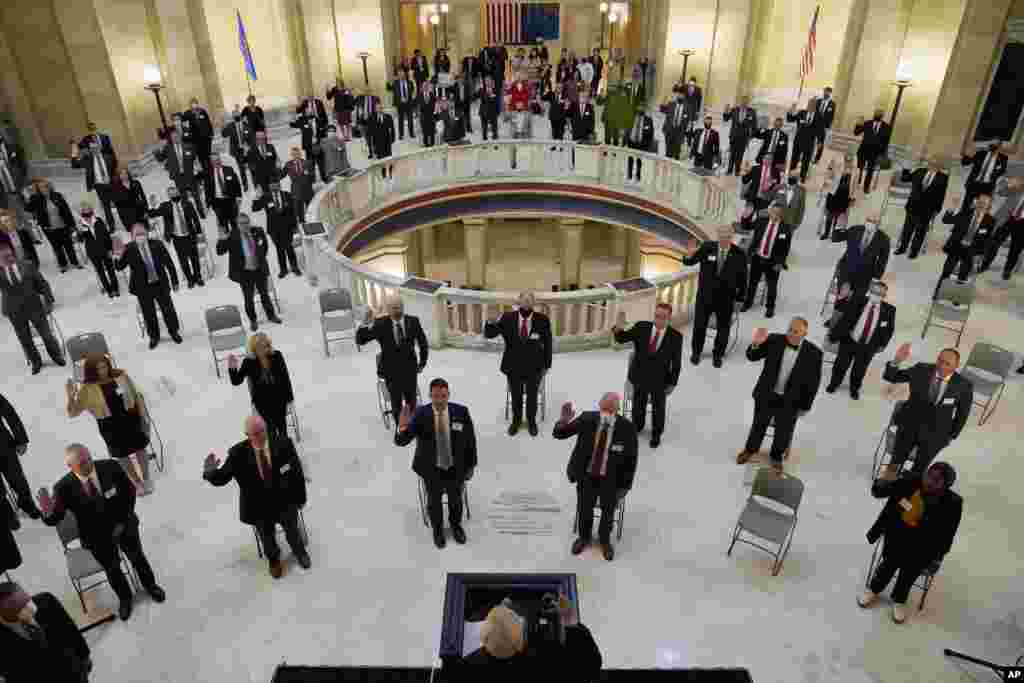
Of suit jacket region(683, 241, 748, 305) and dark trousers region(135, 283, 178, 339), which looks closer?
suit jacket region(683, 241, 748, 305)

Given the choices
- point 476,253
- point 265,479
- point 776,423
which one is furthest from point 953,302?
point 476,253

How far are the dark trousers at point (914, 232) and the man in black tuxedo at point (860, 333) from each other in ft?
13.0

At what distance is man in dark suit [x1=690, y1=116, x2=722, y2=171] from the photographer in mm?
13312

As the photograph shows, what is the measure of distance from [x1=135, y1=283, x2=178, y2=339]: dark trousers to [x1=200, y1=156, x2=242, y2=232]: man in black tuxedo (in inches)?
114

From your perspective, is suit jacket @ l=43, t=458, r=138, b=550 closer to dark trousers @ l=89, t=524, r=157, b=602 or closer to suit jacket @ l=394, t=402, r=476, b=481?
dark trousers @ l=89, t=524, r=157, b=602

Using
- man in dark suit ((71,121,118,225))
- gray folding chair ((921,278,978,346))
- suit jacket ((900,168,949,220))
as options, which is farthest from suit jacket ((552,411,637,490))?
man in dark suit ((71,121,118,225))

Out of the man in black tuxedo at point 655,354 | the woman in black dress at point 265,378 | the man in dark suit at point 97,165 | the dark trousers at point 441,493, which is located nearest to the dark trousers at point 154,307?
the woman in black dress at point 265,378

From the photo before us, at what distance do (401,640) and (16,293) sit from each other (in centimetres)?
625

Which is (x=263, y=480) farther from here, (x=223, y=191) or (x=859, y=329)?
(x=223, y=191)

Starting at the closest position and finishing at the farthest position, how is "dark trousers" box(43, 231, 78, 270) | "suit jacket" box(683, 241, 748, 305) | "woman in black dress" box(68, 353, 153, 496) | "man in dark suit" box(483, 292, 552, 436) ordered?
"woman in black dress" box(68, 353, 153, 496) < "man in dark suit" box(483, 292, 552, 436) < "suit jacket" box(683, 241, 748, 305) < "dark trousers" box(43, 231, 78, 270)

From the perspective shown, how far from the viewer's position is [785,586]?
545cm

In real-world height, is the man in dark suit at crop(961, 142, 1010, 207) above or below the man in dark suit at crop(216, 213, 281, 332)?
above

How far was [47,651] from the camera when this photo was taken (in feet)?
12.8

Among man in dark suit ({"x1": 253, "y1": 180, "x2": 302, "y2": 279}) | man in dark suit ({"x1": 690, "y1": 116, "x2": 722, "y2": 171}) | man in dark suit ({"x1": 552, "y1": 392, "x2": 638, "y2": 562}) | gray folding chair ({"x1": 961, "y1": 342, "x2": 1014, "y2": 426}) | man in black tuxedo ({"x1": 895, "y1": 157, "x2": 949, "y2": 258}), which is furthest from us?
man in dark suit ({"x1": 690, "y1": 116, "x2": 722, "y2": 171})
